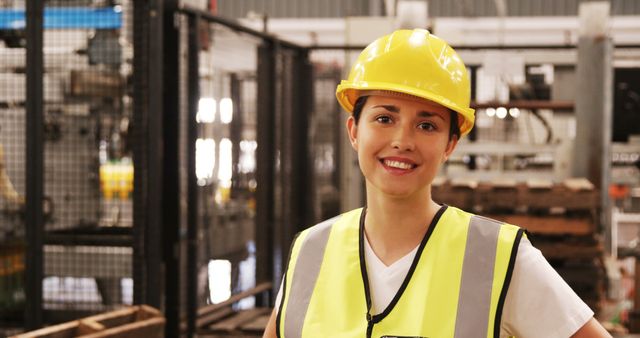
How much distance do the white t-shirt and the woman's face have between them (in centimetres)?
30

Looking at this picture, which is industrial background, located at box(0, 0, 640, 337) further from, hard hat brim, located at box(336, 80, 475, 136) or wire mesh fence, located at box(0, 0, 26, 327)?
hard hat brim, located at box(336, 80, 475, 136)

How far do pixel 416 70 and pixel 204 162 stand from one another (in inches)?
167

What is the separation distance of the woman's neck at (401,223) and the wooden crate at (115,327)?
1481mm

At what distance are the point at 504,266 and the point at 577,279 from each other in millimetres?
4924

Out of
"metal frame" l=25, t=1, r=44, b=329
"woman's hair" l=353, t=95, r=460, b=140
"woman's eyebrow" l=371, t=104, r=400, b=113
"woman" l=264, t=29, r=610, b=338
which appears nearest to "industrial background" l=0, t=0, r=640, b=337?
"metal frame" l=25, t=1, r=44, b=329

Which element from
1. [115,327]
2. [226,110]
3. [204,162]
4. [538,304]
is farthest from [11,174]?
[538,304]

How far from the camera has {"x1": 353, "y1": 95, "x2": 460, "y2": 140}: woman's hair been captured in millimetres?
1940

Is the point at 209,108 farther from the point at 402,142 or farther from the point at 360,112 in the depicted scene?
the point at 402,142

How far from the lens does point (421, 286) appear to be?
1850mm

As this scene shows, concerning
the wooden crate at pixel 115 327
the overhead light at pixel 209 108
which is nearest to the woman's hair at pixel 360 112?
the wooden crate at pixel 115 327

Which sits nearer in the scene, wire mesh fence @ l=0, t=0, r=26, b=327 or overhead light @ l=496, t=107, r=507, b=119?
wire mesh fence @ l=0, t=0, r=26, b=327

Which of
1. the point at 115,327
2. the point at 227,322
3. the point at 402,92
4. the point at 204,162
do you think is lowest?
the point at 227,322

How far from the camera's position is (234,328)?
613 cm

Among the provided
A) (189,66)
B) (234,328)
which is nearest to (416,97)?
(189,66)
